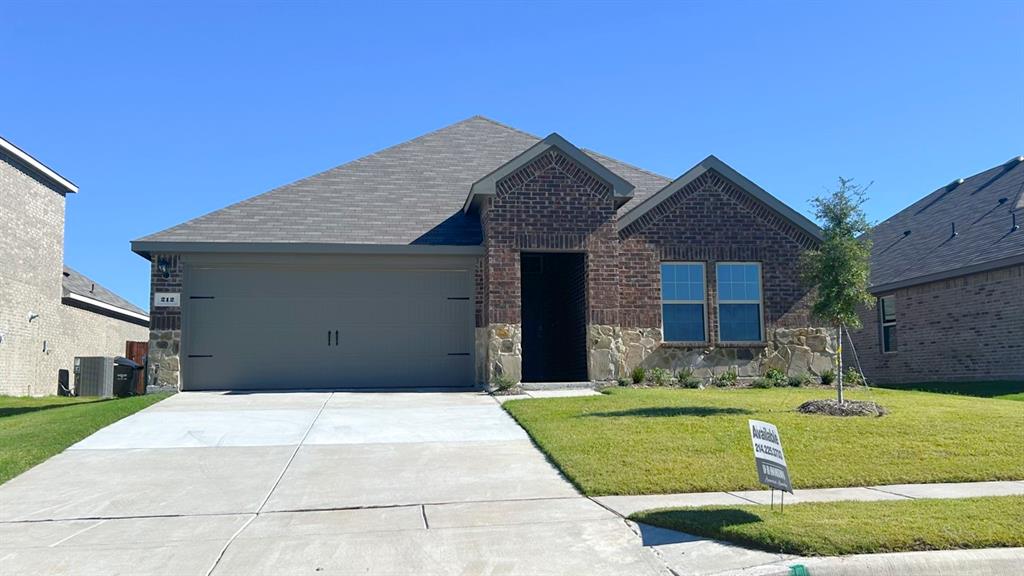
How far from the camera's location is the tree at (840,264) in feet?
40.5

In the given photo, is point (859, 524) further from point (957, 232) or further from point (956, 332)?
point (957, 232)

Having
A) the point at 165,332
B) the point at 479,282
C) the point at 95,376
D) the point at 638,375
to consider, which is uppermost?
the point at 479,282

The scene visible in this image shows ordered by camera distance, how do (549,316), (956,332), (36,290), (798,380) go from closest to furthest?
1. (798,380)
2. (549,316)
3. (956,332)
4. (36,290)

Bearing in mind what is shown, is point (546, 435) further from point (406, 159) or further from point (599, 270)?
point (406, 159)

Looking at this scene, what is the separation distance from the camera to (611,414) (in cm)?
1153

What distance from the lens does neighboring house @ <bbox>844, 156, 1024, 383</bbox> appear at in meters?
19.8

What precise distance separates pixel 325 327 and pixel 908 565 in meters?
12.6

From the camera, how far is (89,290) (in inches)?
1138

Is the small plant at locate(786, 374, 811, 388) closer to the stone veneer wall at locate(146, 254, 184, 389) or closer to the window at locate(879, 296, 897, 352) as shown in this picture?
the window at locate(879, 296, 897, 352)

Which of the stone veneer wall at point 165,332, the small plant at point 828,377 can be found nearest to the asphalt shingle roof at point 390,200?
the stone veneer wall at point 165,332

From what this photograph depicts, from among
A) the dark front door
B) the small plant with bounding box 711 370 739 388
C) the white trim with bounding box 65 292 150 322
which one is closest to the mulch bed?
the small plant with bounding box 711 370 739 388

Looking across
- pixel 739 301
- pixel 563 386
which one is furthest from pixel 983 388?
pixel 563 386

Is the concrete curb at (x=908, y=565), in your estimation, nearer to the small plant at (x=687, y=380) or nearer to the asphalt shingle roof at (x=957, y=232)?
the small plant at (x=687, y=380)

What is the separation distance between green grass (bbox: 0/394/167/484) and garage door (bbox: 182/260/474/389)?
1.69 metres
